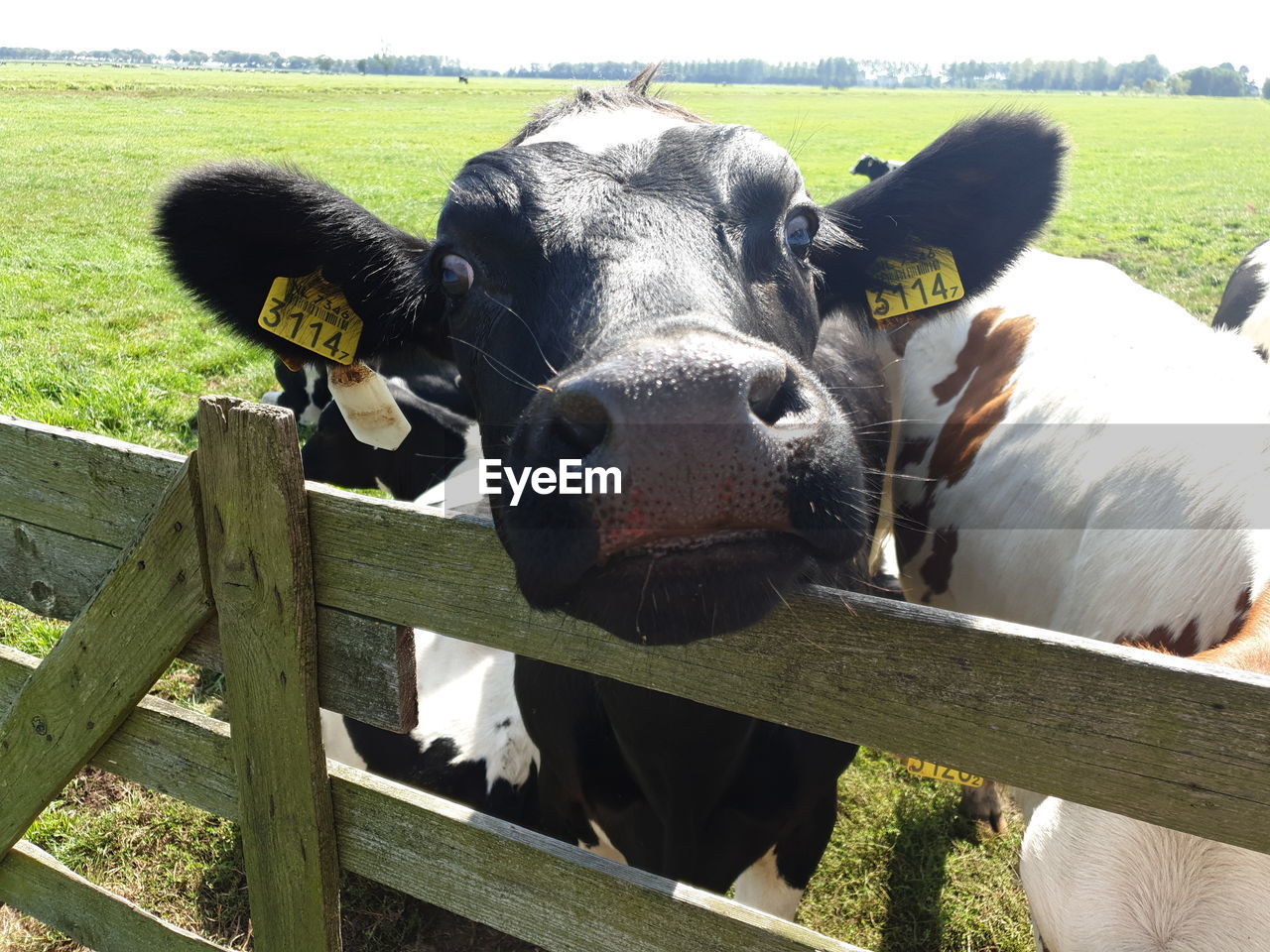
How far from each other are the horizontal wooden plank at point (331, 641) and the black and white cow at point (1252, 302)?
439cm

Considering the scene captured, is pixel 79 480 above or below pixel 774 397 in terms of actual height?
below

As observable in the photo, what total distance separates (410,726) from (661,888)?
53 centimetres

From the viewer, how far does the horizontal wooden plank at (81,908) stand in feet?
6.97

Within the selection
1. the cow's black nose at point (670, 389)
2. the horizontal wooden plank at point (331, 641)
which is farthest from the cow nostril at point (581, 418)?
the horizontal wooden plank at point (331, 641)

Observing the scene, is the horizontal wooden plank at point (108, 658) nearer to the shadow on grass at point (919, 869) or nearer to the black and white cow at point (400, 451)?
the shadow on grass at point (919, 869)

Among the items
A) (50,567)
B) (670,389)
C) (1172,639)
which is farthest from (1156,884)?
(50,567)

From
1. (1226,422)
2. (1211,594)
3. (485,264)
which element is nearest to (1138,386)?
(1226,422)

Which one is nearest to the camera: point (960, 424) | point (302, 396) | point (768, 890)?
point (768, 890)

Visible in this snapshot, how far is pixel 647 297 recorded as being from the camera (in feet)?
5.01

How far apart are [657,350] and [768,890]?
2156 millimetres

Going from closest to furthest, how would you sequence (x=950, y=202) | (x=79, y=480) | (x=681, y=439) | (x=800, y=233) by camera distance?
1. (x=681, y=439)
2. (x=79, y=480)
3. (x=800, y=233)
4. (x=950, y=202)

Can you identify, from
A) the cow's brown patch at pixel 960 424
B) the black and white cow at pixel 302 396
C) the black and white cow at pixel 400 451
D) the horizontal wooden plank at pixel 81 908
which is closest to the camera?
the horizontal wooden plank at pixel 81 908

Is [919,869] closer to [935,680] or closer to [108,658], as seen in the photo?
[935,680]

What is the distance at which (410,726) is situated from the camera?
1.63m
